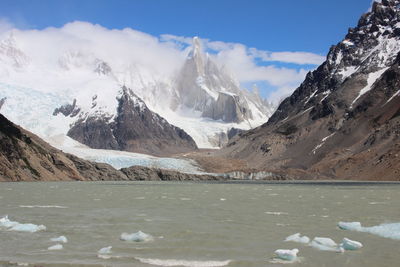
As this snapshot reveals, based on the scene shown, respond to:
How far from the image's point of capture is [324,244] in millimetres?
18734

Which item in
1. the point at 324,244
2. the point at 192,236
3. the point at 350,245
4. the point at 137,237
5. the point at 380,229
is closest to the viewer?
the point at 350,245

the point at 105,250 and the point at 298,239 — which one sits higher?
the point at 298,239

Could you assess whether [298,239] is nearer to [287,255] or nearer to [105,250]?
[287,255]

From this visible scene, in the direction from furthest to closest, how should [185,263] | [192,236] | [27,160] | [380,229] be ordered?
[27,160]
[380,229]
[192,236]
[185,263]

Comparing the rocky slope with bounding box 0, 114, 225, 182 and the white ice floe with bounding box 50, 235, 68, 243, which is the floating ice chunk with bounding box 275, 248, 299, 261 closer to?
the white ice floe with bounding box 50, 235, 68, 243

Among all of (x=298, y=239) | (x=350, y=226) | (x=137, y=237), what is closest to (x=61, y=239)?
(x=137, y=237)

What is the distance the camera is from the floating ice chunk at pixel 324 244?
18266 mm

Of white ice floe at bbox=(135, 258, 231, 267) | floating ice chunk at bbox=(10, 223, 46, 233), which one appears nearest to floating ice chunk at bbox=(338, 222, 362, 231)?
white ice floe at bbox=(135, 258, 231, 267)

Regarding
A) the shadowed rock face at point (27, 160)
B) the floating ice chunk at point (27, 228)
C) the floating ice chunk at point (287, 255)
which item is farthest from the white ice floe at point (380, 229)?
the shadowed rock face at point (27, 160)

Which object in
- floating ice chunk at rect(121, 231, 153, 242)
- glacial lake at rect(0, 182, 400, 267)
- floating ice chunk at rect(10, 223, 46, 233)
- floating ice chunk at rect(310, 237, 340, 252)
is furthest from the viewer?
floating ice chunk at rect(10, 223, 46, 233)

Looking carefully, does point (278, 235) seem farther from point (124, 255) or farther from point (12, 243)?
point (12, 243)

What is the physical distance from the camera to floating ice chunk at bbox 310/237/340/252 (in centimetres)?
Answer: 1827

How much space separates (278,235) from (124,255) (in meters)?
6.95

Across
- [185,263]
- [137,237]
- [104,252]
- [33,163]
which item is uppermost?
[33,163]
